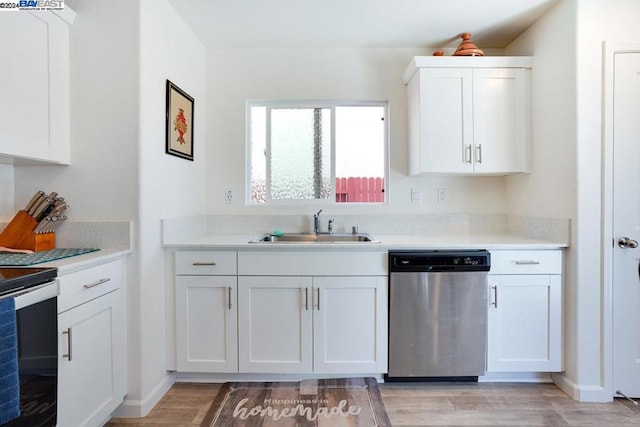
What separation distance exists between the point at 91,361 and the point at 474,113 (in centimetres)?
268

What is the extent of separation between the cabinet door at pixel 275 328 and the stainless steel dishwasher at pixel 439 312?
55cm

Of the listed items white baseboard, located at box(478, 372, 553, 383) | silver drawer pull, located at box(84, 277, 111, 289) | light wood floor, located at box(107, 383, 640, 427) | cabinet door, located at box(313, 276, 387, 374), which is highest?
silver drawer pull, located at box(84, 277, 111, 289)

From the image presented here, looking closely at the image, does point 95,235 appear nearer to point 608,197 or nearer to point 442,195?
point 442,195

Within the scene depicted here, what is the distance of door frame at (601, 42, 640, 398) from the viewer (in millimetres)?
1998

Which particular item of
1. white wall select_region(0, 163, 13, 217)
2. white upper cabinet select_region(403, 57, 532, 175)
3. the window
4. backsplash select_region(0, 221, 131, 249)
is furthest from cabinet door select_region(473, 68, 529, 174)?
white wall select_region(0, 163, 13, 217)

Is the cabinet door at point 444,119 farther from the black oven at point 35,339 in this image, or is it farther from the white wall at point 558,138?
the black oven at point 35,339

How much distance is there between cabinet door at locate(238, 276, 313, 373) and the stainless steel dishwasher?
552 mm

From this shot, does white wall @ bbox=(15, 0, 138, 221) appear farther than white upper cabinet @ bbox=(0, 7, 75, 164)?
Yes

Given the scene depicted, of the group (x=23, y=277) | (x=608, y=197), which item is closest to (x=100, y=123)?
(x=23, y=277)

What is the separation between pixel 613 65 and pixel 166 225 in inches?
110

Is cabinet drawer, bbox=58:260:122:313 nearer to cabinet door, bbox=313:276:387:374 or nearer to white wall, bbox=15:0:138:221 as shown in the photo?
white wall, bbox=15:0:138:221

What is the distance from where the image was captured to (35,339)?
1.27m

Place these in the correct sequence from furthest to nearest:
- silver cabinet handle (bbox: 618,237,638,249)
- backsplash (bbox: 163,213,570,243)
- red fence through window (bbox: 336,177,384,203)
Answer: red fence through window (bbox: 336,177,384,203)
backsplash (bbox: 163,213,570,243)
silver cabinet handle (bbox: 618,237,638,249)

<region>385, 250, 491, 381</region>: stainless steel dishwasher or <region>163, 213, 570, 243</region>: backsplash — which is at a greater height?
<region>163, 213, 570, 243</region>: backsplash
